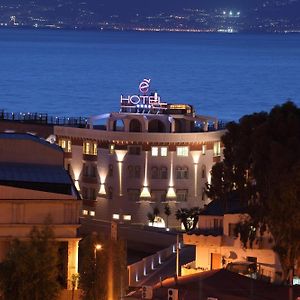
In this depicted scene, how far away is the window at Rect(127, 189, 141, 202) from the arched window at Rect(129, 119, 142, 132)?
72.3 inches

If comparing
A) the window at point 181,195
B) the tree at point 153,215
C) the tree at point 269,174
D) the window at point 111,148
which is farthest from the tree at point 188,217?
the tree at point 269,174

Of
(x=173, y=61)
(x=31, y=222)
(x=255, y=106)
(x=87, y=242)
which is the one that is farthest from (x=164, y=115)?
(x=173, y=61)

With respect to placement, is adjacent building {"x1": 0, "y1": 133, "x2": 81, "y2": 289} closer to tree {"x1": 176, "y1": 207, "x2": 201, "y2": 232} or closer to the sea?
tree {"x1": 176, "y1": 207, "x2": 201, "y2": 232}

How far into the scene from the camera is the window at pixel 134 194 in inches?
1806

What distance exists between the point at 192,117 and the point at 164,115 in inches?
44.4

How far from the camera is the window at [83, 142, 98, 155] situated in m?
46.5

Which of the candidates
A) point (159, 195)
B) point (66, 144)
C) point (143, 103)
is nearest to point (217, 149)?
point (159, 195)

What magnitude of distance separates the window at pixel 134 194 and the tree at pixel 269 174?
642 inches

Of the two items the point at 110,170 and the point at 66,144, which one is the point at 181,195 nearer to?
the point at 110,170

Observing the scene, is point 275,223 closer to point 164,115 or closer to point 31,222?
point 31,222

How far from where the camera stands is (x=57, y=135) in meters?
47.7

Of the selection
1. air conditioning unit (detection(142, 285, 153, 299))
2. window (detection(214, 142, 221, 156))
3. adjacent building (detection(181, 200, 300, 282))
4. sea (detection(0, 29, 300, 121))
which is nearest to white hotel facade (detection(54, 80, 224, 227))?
window (detection(214, 142, 221, 156))

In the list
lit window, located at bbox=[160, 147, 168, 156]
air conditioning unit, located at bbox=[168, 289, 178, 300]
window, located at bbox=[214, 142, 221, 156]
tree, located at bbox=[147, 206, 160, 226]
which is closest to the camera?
air conditioning unit, located at bbox=[168, 289, 178, 300]

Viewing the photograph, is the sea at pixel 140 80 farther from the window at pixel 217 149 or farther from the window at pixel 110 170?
the window at pixel 110 170
